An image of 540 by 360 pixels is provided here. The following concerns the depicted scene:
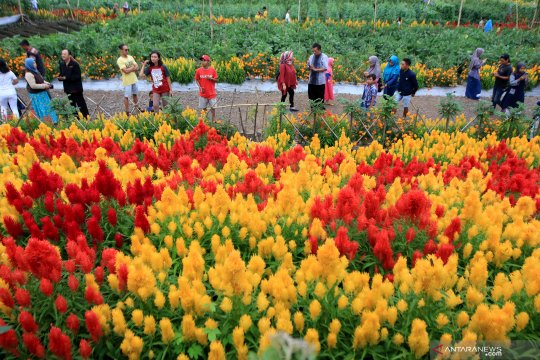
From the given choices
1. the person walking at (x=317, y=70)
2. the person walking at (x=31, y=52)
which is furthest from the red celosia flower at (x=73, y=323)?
the person walking at (x=31, y=52)

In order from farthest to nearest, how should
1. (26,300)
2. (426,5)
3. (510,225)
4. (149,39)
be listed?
(426,5) < (149,39) < (510,225) < (26,300)

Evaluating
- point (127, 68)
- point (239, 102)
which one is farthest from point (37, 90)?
point (239, 102)

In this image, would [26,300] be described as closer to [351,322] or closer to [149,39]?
[351,322]

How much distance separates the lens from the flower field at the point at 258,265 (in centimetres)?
208

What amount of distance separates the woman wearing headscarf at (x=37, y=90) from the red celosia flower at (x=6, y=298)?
6.07 meters

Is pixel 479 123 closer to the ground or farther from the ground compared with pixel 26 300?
closer to the ground

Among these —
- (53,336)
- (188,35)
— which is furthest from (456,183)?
(188,35)

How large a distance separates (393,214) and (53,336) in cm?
218

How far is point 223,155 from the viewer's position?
448cm

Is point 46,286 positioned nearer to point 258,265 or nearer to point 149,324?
point 149,324

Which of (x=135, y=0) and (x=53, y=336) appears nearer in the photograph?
(x=53, y=336)

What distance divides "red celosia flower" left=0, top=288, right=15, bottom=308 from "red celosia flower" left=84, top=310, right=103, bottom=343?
1.48ft

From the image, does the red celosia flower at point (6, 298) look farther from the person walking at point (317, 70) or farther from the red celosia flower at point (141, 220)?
the person walking at point (317, 70)

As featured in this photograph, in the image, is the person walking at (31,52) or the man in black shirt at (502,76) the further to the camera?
the man in black shirt at (502,76)
